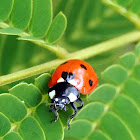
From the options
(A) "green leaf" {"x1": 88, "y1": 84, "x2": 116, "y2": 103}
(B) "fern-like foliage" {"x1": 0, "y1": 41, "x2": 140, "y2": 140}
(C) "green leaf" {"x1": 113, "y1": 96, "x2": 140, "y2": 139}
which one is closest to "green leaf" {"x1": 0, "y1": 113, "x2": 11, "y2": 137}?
(B) "fern-like foliage" {"x1": 0, "y1": 41, "x2": 140, "y2": 140}

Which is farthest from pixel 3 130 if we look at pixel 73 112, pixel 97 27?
pixel 97 27

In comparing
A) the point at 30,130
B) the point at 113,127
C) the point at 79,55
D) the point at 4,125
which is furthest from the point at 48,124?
the point at 79,55

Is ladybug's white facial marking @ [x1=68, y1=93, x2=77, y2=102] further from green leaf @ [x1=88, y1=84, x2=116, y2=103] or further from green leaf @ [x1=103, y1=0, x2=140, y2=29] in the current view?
green leaf @ [x1=103, y1=0, x2=140, y2=29]

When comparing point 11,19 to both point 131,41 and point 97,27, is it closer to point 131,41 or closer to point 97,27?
point 131,41

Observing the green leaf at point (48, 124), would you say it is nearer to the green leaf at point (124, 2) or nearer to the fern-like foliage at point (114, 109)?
the fern-like foliage at point (114, 109)

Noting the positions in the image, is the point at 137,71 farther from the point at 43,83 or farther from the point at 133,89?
the point at 43,83

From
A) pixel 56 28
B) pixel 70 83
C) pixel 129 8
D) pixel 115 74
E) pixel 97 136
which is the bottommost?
pixel 97 136

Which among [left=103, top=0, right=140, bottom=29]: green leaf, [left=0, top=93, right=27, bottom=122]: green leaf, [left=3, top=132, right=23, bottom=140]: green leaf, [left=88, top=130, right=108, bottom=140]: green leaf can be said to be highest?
[left=103, top=0, right=140, bottom=29]: green leaf
